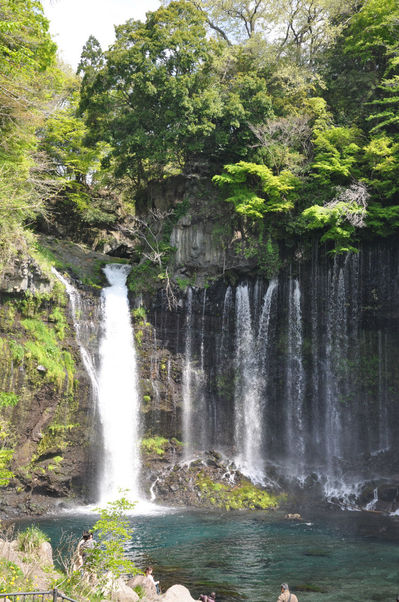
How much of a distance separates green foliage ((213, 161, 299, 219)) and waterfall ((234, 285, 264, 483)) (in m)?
4.06

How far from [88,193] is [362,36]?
17.6 meters

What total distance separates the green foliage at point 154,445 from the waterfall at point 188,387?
1143mm

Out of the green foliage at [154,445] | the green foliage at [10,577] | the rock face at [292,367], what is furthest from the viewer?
the rock face at [292,367]

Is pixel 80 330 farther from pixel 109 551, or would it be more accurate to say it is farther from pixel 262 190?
pixel 109 551

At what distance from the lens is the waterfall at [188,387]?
22953mm

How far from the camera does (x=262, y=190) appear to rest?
24359mm

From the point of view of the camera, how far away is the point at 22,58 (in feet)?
45.7

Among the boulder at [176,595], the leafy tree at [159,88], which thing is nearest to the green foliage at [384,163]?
the leafy tree at [159,88]

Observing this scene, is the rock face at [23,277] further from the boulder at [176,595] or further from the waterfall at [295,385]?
the boulder at [176,595]

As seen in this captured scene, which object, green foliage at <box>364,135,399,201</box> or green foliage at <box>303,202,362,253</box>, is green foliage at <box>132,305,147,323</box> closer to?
green foliage at <box>303,202,362,253</box>

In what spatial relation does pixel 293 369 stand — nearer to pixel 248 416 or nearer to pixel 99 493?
pixel 248 416

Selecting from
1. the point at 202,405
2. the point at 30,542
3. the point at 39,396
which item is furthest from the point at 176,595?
the point at 202,405

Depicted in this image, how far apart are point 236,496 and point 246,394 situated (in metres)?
4.96

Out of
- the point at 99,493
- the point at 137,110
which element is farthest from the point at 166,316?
the point at 137,110
